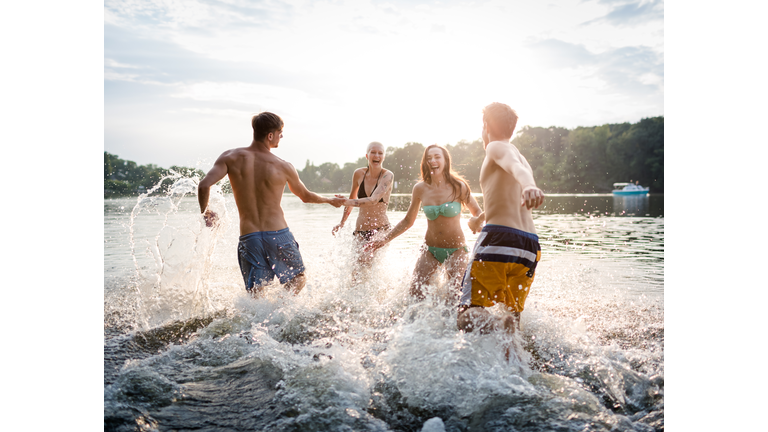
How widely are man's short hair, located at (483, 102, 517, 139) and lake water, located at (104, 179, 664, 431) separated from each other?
152cm

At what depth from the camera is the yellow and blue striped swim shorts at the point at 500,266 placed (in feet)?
9.39

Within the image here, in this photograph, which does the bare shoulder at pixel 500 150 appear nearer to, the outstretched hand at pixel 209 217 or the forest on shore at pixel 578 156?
the outstretched hand at pixel 209 217

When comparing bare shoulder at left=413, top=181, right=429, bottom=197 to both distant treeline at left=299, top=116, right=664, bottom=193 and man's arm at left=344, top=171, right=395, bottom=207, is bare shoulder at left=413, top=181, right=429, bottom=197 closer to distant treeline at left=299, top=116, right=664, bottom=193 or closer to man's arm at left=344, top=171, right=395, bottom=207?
man's arm at left=344, top=171, right=395, bottom=207

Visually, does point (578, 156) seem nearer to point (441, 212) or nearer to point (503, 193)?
point (441, 212)

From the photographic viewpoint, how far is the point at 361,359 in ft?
11.1

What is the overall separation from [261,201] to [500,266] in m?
2.57

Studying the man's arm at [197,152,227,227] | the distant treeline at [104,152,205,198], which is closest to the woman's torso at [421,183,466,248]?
the man's arm at [197,152,227,227]

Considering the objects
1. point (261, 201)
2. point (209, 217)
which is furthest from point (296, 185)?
point (209, 217)

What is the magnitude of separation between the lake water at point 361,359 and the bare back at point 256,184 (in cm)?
87

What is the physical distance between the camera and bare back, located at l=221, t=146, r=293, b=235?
163 inches
